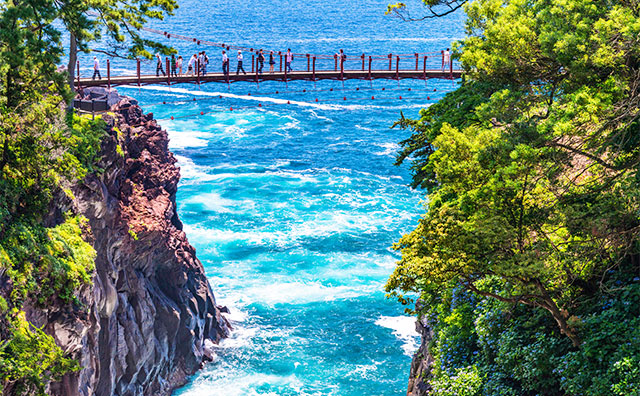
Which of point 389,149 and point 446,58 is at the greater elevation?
point 446,58

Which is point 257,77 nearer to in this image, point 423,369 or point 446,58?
point 446,58

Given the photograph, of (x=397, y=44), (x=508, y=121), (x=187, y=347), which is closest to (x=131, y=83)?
(x=187, y=347)

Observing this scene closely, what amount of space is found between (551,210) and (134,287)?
78.6ft

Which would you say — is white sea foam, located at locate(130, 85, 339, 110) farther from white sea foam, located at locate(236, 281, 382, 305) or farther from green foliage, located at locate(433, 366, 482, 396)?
green foliage, located at locate(433, 366, 482, 396)

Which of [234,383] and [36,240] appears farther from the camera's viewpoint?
[234,383]

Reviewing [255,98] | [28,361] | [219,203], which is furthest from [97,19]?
[255,98]

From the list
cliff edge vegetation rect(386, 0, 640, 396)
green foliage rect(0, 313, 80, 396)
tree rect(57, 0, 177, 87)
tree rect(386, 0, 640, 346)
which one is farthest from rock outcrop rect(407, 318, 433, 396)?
tree rect(57, 0, 177, 87)

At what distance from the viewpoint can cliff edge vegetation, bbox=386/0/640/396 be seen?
1872 centimetres

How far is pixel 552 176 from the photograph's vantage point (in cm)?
1912

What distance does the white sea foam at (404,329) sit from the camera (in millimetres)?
47281

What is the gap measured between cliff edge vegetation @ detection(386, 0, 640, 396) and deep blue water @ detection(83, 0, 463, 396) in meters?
21.4

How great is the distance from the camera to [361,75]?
6234cm

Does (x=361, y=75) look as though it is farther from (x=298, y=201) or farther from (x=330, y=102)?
(x=330, y=102)

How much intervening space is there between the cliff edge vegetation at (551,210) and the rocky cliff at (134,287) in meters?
14.8
